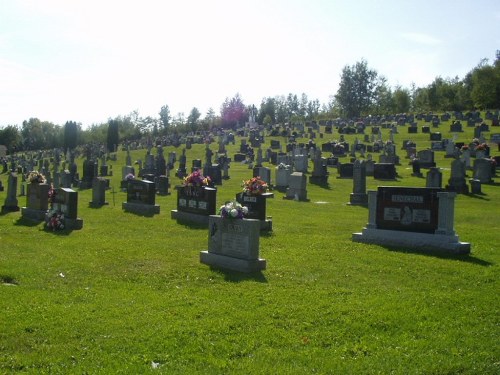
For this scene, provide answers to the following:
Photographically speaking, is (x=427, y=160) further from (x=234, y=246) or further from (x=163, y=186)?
(x=234, y=246)

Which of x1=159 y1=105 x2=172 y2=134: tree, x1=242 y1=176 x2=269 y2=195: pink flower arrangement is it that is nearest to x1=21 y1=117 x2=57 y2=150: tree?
x1=159 y1=105 x2=172 y2=134: tree

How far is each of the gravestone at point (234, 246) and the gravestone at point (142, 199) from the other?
972 cm

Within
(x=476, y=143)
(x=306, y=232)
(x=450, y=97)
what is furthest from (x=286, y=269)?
(x=450, y=97)

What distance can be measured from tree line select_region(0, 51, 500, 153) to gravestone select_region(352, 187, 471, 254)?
80945mm

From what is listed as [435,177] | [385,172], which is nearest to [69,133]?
[385,172]

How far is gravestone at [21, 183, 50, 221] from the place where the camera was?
65.2 feet

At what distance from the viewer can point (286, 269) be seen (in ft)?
37.6

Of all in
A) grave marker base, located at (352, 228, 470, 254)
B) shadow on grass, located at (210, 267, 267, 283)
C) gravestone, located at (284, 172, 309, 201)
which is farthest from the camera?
gravestone, located at (284, 172, 309, 201)

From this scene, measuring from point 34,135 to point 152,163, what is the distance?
9157 cm

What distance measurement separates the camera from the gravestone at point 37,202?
65.2 ft

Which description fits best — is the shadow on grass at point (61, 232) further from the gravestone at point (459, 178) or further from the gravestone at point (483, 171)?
the gravestone at point (483, 171)

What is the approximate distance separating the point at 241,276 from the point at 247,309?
228 centimetres

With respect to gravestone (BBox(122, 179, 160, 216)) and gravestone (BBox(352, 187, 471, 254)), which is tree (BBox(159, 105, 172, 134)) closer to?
gravestone (BBox(122, 179, 160, 216))

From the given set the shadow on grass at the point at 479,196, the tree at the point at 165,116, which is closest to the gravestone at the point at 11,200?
the shadow on grass at the point at 479,196
